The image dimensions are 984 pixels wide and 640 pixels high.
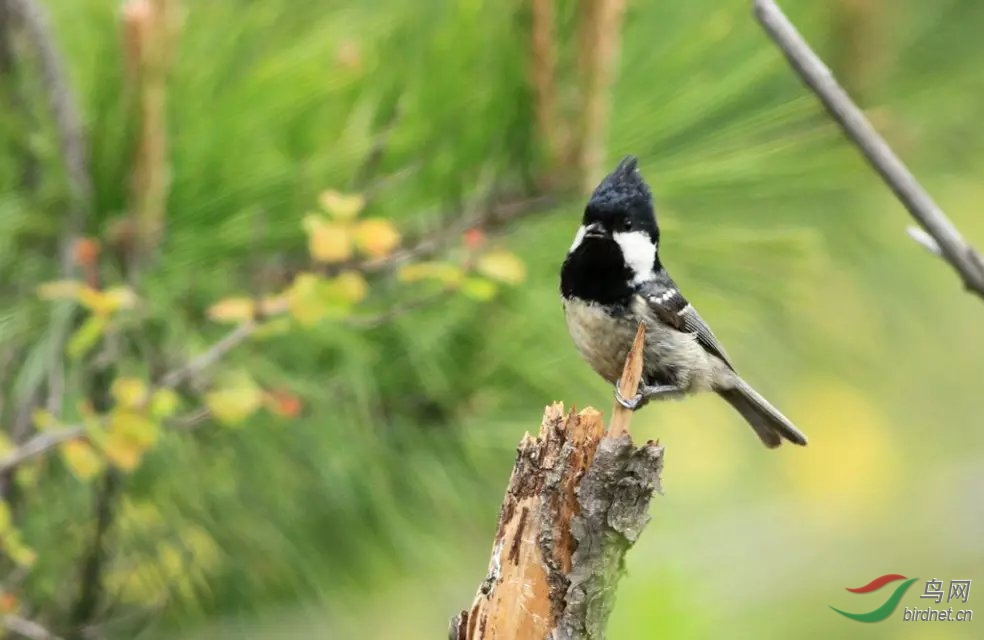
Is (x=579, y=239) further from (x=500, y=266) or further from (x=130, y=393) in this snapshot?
(x=130, y=393)

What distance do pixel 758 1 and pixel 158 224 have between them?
0.66 m

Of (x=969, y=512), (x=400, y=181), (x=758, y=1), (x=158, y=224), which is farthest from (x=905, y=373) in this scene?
(x=758, y=1)

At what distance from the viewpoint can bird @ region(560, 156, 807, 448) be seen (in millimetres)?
887

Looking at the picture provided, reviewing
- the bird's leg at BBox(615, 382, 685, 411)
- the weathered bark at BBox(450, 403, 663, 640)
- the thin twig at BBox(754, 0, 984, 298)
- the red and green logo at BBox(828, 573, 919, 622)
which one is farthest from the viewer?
the bird's leg at BBox(615, 382, 685, 411)

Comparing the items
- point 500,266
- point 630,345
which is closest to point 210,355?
point 500,266

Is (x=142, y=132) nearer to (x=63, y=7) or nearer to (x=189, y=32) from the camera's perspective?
(x=189, y=32)

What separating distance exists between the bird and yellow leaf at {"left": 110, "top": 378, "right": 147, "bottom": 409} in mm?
366

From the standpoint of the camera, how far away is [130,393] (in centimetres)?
89

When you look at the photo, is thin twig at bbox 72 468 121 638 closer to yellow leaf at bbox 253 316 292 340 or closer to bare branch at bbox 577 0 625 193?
yellow leaf at bbox 253 316 292 340

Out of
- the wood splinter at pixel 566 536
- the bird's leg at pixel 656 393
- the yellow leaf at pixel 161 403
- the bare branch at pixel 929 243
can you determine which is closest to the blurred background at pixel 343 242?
the yellow leaf at pixel 161 403

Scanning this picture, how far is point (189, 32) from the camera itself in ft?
3.46

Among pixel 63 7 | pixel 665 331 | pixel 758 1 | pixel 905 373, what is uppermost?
pixel 905 373

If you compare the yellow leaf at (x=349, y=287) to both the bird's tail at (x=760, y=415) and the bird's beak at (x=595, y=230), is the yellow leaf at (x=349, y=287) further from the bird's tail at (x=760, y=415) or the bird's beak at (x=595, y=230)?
the bird's tail at (x=760, y=415)

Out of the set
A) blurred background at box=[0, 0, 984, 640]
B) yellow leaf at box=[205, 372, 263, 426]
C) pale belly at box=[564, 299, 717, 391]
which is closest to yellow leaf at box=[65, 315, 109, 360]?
blurred background at box=[0, 0, 984, 640]
